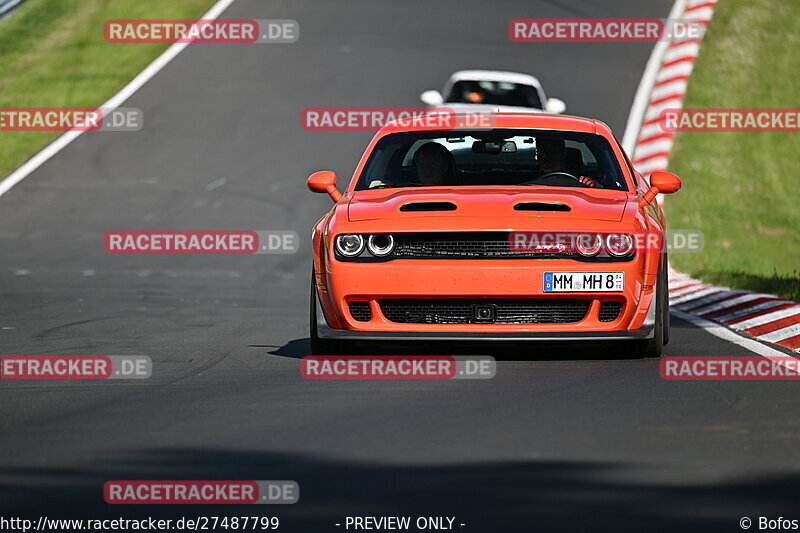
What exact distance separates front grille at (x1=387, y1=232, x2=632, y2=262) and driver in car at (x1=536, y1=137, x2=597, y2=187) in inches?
51.9

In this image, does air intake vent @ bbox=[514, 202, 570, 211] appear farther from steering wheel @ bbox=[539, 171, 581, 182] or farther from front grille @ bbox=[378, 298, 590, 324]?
steering wheel @ bbox=[539, 171, 581, 182]

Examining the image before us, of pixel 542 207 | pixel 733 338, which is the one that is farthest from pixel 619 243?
pixel 733 338

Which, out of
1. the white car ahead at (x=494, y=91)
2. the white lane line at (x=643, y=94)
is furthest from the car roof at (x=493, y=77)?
the white lane line at (x=643, y=94)

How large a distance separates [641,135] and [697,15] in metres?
8.12

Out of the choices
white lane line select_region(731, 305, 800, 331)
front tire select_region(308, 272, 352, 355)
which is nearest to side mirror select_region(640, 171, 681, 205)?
white lane line select_region(731, 305, 800, 331)

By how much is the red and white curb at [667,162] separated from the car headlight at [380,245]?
2736 mm

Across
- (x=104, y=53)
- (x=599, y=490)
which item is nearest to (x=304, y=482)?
(x=599, y=490)

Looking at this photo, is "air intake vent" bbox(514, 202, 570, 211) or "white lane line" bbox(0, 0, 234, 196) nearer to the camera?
"air intake vent" bbox(514, 202, 570, 211)

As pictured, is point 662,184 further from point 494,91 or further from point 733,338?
point 494,91

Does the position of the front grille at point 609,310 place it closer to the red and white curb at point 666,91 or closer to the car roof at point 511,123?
the car roof at point 511,123

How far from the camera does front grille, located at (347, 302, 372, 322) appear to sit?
28.6 ft

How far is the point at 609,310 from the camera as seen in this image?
866cm

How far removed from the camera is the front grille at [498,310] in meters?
8.59

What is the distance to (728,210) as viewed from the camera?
780 inches
